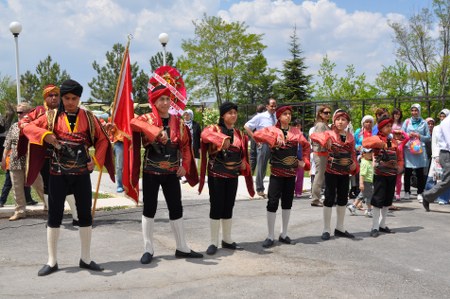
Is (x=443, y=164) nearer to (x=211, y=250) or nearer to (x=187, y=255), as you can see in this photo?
(x=211, y=250)

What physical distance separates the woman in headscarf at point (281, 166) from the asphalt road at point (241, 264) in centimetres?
36

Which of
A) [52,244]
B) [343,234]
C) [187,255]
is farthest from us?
[343,234]

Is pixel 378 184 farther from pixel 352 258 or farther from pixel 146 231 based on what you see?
pixel 146 231

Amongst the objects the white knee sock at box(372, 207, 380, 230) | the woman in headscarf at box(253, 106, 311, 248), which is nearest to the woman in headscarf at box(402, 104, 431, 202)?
the white knee sock at box(372, 207, 380, 230)

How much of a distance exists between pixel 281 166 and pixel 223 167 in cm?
86

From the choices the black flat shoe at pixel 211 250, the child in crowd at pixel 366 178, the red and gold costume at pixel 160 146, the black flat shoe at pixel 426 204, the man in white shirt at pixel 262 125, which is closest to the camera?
the red and gold costume at pixel 160 146

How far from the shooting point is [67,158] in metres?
5.15

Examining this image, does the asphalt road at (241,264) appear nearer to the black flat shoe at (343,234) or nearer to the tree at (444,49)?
the black flat shoe at (343,234)

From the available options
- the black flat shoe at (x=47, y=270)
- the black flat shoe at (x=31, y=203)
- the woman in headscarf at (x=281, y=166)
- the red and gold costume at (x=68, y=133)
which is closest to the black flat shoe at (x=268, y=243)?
the woman in headscarf at (x=281, y=166)

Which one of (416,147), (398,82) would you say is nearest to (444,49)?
(398,82)

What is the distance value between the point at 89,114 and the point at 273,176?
2.54 metres

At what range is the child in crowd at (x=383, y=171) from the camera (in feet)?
23.5

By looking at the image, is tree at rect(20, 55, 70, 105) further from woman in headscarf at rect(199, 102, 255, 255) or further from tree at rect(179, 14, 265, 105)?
woman in headscarf at rect(199, 102, 255, 255)

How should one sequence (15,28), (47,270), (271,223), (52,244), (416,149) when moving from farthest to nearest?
(15,28)
(416,149)
(271,223)
(52,244)
(47,270)
